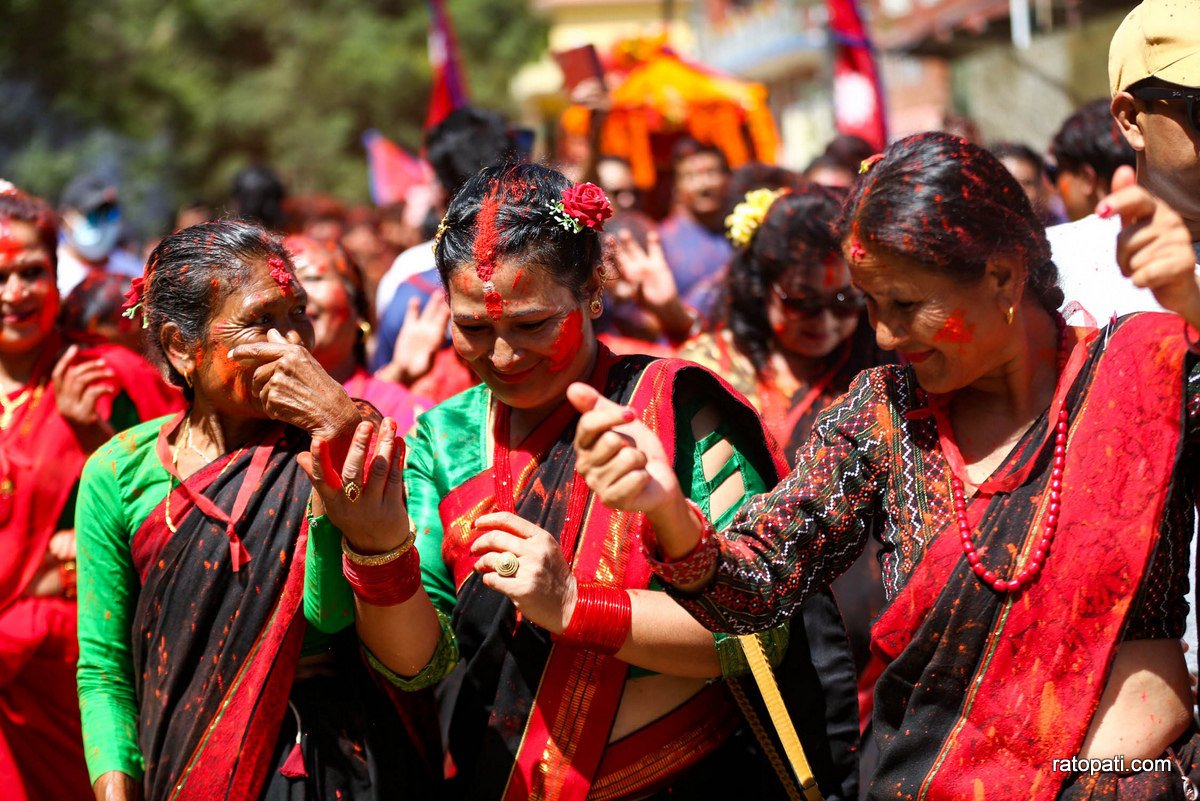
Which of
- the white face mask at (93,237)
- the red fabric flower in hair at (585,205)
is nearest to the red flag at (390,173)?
the white face mask at (93,237)

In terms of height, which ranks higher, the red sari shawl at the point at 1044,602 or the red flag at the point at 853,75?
the red sari shawl at the point at 1044,602

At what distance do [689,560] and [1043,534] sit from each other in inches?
21.5

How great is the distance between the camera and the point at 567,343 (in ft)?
8.68

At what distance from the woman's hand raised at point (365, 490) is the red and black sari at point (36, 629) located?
4.54ft

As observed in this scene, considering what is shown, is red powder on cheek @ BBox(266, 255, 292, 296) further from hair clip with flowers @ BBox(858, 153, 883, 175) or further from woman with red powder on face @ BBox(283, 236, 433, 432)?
hair clip with flowers @ BBox(858, 153, 883, 175)

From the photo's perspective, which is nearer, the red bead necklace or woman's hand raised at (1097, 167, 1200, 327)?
woman's hand raised at (1097, 167, 1200, 327)

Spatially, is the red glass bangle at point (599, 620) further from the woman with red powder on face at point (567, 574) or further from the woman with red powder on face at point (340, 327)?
the woman with red powder on face at point (340, 327)

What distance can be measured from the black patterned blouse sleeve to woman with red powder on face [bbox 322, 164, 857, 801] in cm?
24

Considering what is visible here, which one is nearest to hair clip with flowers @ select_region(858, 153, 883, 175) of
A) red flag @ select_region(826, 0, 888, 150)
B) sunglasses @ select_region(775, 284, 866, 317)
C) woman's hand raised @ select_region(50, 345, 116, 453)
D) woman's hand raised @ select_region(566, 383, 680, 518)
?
woman's hand raised @ select_region(566, 383, 680, 518)

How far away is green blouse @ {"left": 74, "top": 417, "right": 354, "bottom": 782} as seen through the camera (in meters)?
2.77

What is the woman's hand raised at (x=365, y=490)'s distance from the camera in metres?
2.41

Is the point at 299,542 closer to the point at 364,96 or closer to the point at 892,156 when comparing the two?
the point at 892,156

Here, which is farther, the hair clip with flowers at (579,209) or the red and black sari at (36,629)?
the red and black sari at (36,629)

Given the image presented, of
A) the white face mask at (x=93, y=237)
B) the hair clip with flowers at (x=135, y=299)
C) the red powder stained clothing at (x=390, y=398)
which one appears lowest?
the white face mask at (x=93, y=237)
